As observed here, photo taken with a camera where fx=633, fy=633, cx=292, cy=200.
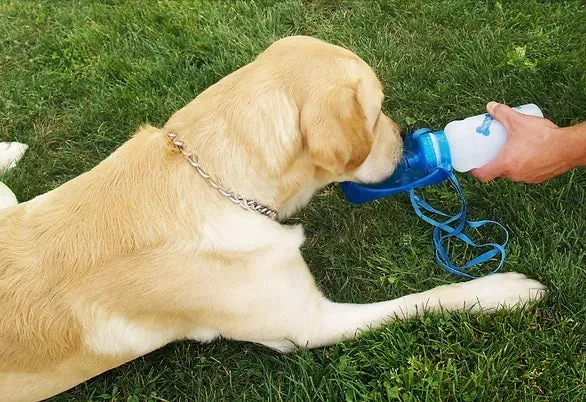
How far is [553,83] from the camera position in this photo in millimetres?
3895

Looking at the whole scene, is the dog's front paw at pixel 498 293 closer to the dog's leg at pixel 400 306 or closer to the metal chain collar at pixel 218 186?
the dog's leg at pixel 400 306

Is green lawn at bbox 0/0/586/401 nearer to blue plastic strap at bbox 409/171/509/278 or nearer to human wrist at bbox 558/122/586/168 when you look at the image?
blue plastic strap at bbox 409/171/509/278

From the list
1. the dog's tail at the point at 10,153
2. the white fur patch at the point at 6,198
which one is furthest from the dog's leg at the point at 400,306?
the dog's tail at the point at 10,153

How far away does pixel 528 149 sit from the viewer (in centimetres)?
291

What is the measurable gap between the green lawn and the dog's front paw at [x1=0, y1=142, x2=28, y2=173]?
6cm

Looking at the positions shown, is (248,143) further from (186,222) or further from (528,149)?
(528,149)

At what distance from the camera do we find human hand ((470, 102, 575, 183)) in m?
2.92

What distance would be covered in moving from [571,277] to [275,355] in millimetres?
1444

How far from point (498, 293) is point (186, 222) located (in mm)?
1482

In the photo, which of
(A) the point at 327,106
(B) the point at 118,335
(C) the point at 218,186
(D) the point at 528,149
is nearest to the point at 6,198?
(B) the point at 118,335

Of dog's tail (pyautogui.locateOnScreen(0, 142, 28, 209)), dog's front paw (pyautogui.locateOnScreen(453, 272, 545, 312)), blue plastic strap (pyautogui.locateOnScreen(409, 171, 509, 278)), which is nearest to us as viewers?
dog's front paw (pyautogui.locateOnScreen(453, 272, 545, 312))

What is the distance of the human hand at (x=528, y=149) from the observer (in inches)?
115

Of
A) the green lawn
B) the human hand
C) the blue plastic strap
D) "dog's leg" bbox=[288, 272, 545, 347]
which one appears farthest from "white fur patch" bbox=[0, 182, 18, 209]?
the human hand

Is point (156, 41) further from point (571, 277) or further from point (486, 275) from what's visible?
point (571, 277)
